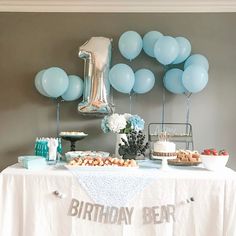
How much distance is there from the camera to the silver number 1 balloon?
2531mm

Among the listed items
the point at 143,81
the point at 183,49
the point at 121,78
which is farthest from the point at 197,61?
the point at 121,78

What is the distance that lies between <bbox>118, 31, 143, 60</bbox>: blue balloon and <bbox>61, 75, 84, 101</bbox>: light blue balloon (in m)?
0.43

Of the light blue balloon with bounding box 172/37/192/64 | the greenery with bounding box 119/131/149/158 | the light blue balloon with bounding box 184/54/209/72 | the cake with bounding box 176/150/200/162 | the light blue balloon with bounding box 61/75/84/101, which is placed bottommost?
the cake with bounding box 176/150/200/162

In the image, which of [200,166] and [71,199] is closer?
[71,199]

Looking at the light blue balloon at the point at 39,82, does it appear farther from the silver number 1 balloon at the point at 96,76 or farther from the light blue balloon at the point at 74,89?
the silver number 1 balloon at the point at 96,76

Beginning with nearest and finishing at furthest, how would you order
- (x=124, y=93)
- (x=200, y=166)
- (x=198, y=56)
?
(x=200, y=166) → (x=198, y=56) → (x=124, y=93)

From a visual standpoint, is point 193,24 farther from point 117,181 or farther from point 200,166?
point 117,181

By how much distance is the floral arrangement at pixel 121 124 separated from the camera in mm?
2400

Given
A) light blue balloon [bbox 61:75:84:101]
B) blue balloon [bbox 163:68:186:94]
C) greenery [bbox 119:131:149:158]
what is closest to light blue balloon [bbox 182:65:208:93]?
blue balloon [bbox 163:68:186:94]

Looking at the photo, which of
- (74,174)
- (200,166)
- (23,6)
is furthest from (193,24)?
(74,174)

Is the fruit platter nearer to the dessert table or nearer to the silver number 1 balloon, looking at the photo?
the dessert table

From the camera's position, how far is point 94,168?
6.73 ft

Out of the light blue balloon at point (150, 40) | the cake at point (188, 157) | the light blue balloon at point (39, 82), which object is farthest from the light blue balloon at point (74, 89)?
the cake at point (188, 157)

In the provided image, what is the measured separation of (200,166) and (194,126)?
579 mm
